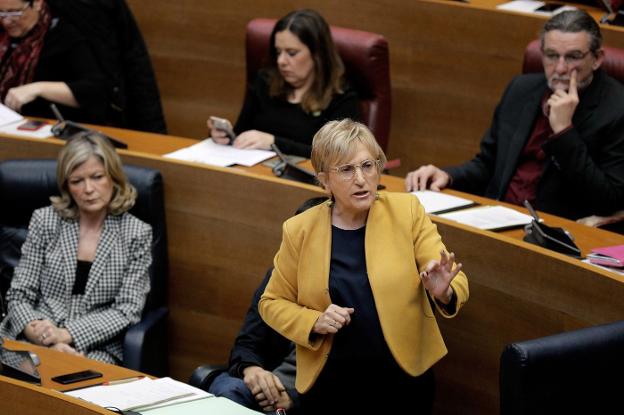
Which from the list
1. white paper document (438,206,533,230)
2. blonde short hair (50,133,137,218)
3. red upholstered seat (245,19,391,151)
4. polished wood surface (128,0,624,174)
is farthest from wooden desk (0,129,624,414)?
polished wood surface (128,0,624,174)

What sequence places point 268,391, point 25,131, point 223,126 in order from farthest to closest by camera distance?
point 25,131 → point 223,126 → point 268,391

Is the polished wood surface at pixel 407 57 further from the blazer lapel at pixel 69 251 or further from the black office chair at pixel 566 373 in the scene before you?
the black office chair at pixel 566 373

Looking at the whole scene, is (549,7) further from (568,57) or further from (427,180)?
(427,180)

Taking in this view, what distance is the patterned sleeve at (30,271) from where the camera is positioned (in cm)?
345

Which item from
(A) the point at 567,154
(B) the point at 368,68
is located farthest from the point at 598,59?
(B) the point at 368,68

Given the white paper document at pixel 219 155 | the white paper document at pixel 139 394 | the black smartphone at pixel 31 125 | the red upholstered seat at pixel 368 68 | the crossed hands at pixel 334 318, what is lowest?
the white paper document at pixel 139 394

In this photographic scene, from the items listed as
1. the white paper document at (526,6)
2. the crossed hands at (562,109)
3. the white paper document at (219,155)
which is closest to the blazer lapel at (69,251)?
the white paper document at (219,155)

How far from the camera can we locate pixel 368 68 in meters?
3.99

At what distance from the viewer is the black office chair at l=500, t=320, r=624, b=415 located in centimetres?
235

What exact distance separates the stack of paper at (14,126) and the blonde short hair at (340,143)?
153 cm

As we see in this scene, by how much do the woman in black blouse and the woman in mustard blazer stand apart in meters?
1.19

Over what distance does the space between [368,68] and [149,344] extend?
50.1 inches

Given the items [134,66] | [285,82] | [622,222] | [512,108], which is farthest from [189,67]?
[622,222]

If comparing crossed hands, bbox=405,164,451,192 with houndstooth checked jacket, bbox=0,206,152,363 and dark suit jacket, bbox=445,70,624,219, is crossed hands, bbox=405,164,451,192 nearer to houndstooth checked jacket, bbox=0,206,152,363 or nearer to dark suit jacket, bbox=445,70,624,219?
dark suit jacket, bbox=445,70,624,219
